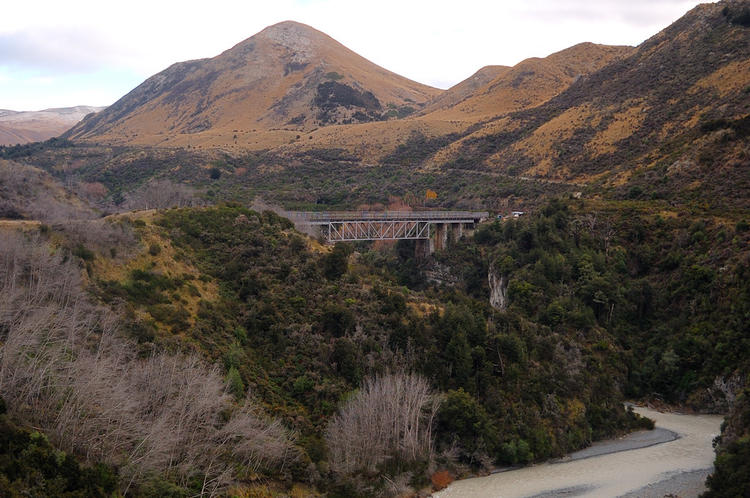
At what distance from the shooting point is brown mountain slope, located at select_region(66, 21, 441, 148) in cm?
13462

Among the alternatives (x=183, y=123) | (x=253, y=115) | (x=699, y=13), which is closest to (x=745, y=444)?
(x=699, y=13)

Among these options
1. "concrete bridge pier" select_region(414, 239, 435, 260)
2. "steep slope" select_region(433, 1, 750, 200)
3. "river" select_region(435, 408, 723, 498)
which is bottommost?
"river" select_region(435, 408, 723, 498)

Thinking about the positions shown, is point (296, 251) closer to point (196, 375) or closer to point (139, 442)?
point (196, 375)

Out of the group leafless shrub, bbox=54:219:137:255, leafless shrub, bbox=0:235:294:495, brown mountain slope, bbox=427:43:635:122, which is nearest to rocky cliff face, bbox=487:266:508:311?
leafless shrub, bbox=0:235:294:495

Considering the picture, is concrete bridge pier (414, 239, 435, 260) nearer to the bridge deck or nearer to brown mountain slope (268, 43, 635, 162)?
the bridge deck

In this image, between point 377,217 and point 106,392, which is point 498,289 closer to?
point 377,217

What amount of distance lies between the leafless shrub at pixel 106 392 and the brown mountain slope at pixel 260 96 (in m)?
96.5

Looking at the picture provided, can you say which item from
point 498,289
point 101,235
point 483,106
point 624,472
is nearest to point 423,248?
point 498,289

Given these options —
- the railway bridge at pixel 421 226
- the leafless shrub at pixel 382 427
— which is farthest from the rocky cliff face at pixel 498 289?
the leafless shrub at pixel 382 427

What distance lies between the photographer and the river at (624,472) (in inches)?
980

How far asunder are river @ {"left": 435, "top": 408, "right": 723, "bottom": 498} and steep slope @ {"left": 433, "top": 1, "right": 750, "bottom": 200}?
24.8 meters

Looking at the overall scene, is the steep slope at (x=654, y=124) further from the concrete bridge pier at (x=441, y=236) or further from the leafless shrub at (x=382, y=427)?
the leafless shrub at (x=382, y=427)

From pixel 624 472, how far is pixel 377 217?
34.2 meters

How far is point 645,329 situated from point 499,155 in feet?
171
